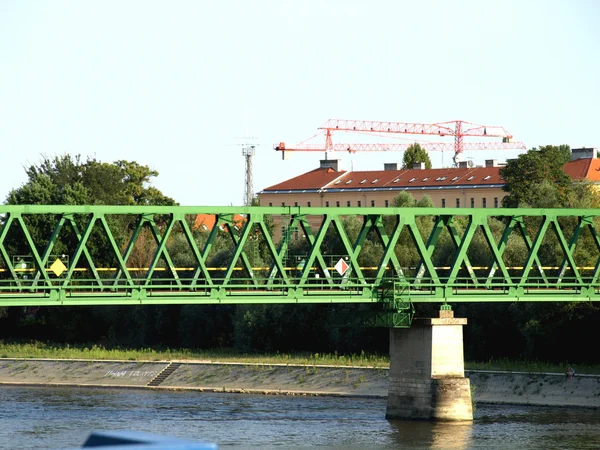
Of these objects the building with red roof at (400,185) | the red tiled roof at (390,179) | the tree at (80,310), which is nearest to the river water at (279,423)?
the tree at (80,310)

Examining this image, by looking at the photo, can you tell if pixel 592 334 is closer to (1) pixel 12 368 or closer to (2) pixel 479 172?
(1) pixel 12 368

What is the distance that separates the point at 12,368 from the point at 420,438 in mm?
43682

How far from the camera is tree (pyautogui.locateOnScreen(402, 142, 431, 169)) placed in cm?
17138

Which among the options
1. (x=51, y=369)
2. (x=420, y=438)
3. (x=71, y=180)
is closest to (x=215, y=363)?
(x=51, y=369)

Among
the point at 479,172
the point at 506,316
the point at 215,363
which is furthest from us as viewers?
the point at 479,172

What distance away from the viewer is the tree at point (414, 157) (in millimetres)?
171375

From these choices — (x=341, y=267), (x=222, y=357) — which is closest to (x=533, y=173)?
(x=222, y=357)

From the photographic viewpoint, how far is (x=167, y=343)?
93375 millimetres

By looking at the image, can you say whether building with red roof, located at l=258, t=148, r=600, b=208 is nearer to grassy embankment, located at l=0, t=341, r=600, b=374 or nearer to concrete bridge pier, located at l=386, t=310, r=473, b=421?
grassy embankment, located at l=0, t=341, r=600, b=374

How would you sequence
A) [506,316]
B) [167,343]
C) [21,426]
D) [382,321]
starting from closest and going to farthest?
[21,426], [382,321], [506,316], [167,343]

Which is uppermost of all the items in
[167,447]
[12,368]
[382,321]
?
[167,447]

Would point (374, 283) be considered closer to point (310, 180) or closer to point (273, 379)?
point (273, 379)

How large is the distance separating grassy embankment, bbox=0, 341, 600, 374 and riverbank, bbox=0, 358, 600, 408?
1890mm

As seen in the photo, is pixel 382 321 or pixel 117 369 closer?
pixel 382 321
